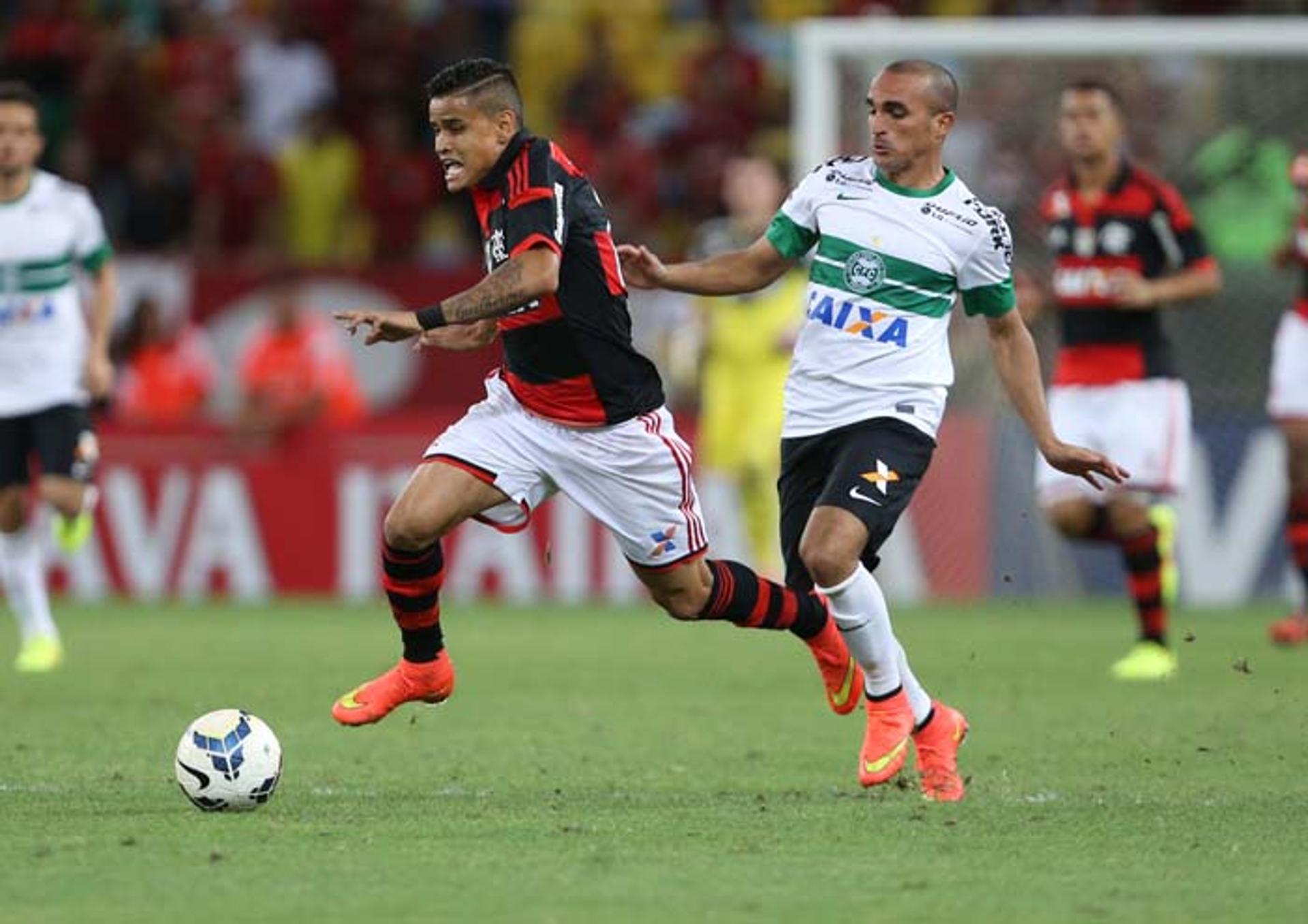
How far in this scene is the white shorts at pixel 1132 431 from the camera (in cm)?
1185

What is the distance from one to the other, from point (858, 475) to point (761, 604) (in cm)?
70

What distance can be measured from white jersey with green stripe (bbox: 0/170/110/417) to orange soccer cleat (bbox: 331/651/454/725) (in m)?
A: 4.72

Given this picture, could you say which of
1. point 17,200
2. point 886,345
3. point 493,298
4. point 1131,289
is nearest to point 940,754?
point 886,345

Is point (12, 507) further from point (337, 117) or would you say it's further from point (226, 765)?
point (337, 117)

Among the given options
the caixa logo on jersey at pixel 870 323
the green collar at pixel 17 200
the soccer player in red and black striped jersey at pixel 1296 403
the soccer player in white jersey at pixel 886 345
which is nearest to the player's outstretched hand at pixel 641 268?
the soccer player in white jersey at pixel 886 345

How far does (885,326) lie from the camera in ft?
25.9

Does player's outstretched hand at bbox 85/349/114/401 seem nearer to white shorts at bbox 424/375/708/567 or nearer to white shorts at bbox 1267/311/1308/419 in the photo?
white shorts at bbox 424/375/708/567

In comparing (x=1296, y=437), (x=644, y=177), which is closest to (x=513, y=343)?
(x=1296, y=437)

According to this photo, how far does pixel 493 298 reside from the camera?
752cm

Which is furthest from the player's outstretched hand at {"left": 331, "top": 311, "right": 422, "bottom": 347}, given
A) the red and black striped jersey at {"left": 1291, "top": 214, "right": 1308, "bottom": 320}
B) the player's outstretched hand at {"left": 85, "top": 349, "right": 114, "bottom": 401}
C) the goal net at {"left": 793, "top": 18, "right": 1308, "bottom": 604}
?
the goal net at {"left": 793, "top": 18, "right": 1308, "bottom": 604}

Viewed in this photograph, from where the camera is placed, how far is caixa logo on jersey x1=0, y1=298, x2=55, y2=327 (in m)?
12.3

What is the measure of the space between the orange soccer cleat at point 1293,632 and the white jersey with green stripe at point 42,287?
609 centimetres

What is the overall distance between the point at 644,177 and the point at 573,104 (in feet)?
3.87

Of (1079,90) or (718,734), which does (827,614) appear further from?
(1079,90)
